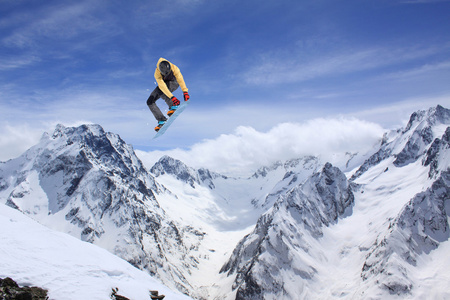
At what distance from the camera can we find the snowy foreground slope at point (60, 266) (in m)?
17.0

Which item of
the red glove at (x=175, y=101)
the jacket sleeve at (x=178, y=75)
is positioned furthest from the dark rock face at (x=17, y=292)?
the jacket sleeve at (x=178, y=75)

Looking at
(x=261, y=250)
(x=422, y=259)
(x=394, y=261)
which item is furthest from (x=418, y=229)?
(x=261, y=250)

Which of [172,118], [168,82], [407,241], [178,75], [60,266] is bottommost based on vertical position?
[407,241]

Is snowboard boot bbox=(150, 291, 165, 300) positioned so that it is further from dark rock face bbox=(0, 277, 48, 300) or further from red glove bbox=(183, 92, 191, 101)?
red glove bbox=(183, 92, 191, 101)

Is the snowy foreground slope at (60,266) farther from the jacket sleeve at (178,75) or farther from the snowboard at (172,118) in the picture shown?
the jacket sleeve at (178,75)

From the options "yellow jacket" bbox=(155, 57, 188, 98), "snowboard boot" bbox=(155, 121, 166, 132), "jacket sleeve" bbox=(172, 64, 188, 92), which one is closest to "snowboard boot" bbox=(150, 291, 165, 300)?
"snowboard boot" bbox=(155, 121, 166, 132)

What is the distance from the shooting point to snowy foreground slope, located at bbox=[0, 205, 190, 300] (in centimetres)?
1695

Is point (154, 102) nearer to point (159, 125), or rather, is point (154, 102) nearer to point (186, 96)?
point (159, 125)

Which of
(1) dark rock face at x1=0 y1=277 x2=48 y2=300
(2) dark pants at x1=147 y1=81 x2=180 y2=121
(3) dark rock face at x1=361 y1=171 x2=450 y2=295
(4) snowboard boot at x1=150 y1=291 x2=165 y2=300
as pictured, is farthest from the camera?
(3) dark rock face at x1=361 y1=171 x2=450 y2=295

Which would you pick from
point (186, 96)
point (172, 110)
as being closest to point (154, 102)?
point (172, 110)

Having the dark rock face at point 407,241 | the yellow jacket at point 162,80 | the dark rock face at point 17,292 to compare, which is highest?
the yellow jacket at point 162,80

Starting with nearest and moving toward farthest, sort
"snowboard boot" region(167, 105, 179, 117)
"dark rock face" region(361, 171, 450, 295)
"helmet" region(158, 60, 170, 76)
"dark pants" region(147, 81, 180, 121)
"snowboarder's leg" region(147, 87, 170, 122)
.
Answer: "helmet" region(158, 60, 170, 76) < "snowboard boot" region(167, 105, 179, 117) < "dark pants" region(147, 81, 180, 121) < "snowboarder's leg" region(147, 87, 170, 122) < "dark rock face" region(361, 171, 450, 295)

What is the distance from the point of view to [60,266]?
19.4 metres

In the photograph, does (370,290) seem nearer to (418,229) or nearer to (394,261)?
(394,261)
